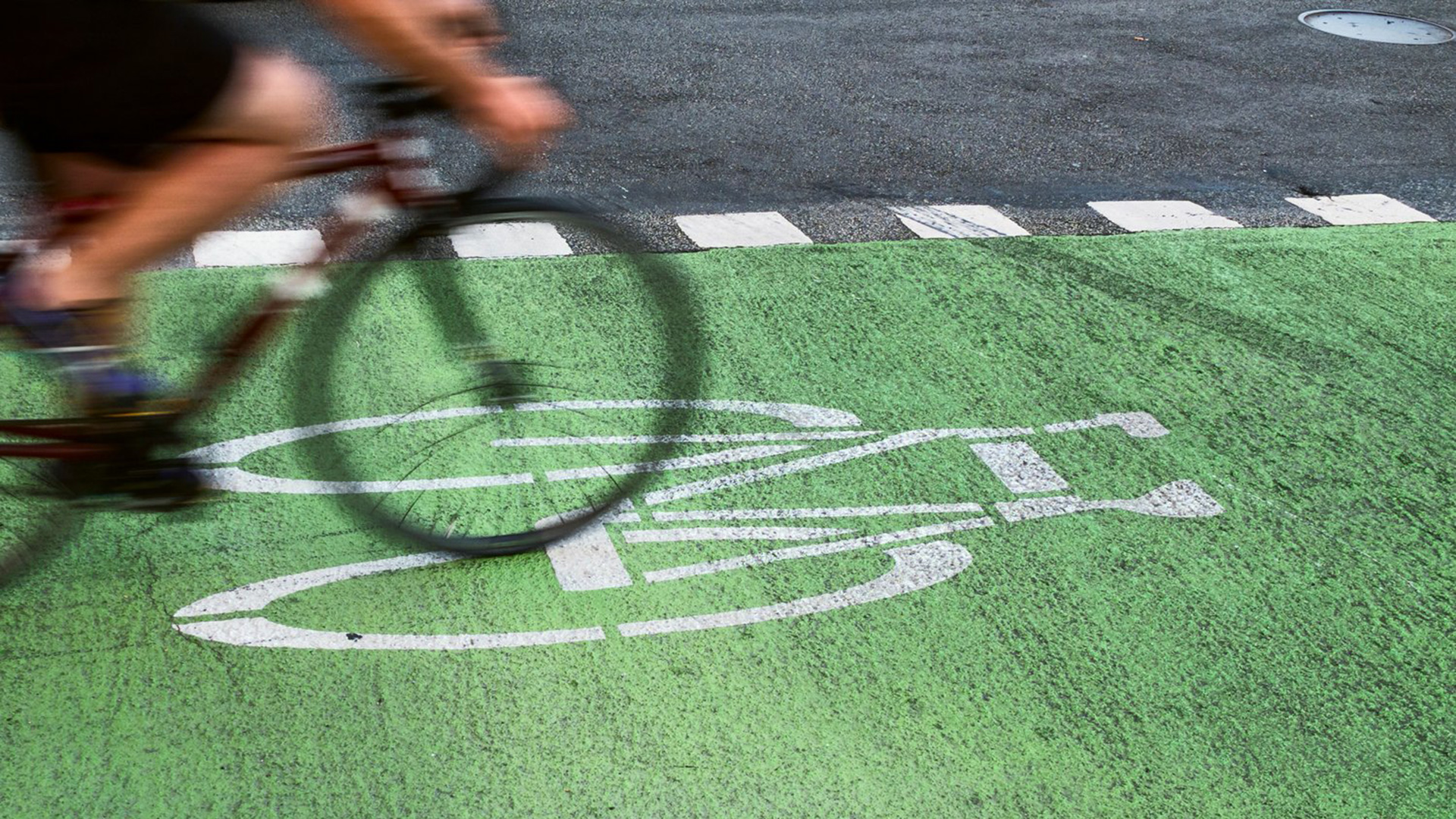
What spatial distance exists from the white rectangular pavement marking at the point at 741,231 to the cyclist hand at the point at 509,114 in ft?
8.58

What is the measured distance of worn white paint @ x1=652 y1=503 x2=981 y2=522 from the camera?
3578mm

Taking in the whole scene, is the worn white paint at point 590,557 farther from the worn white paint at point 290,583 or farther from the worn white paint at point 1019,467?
the worn white paint at point 1019,467

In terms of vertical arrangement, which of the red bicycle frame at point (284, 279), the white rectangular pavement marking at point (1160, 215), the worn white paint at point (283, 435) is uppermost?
the red bicycle frame at point (284, 279)

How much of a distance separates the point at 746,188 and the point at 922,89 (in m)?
1.93

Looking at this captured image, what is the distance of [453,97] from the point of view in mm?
2643

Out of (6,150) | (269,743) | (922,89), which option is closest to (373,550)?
(269,743)

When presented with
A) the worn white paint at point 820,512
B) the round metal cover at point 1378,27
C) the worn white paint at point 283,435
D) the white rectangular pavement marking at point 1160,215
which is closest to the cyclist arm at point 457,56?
the worn white paint at point 283,435

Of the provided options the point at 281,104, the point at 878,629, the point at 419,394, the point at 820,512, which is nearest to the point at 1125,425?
the point at 820,512

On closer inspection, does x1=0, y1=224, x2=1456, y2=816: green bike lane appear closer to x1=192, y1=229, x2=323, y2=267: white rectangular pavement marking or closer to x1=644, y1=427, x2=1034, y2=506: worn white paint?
x1=644, y1=427, x2=1034, y2=506: worn white paint

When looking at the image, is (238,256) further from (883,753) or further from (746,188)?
(883,753)

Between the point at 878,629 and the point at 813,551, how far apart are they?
0.34 m

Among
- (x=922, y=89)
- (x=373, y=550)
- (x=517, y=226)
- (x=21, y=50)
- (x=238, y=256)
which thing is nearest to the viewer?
(x=21, y=50)

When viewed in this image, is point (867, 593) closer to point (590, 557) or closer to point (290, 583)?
point (590, 557)

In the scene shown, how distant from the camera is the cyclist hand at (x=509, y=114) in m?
2.66
